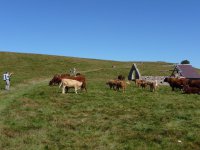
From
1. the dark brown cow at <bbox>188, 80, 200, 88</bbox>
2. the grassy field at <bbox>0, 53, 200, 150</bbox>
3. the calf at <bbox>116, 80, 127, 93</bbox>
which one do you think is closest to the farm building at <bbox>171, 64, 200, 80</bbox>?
the dark brown cow at <bbox>188, 80, 200, 88</bbox>

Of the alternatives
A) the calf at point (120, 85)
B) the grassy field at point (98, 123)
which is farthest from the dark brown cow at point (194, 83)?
the grassy field at point (98, 123)

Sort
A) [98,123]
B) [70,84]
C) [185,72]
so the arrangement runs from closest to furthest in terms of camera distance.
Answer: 1. [98,123]
2. [70,84]
3. [185,72]

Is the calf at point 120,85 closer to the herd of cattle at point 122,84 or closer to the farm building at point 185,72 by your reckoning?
the herd of cattle at point 122,84

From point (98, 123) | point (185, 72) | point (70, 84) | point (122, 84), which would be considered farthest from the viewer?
point (185, 72)

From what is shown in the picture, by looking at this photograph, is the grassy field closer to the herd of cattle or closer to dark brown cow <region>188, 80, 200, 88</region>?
the herd of cattle

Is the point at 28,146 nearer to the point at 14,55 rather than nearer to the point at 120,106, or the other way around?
the point at 120,106

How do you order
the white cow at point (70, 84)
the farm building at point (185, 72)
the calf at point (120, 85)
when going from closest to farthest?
the white cow at point (70, 84) → the calf at point (120, 85) → the farm building at point (185, 72)

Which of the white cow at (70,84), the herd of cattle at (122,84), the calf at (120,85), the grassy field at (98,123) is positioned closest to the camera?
the grassy field at (98,123)

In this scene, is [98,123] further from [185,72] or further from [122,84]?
[185,72]

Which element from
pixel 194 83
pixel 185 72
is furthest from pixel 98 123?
pixel 185 72

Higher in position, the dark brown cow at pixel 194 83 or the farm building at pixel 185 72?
the farm building at pixel 185 72

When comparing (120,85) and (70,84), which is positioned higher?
(70,84)

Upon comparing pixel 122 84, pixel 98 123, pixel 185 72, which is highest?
pixel 185 72

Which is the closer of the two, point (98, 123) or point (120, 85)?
point (98, 123)
